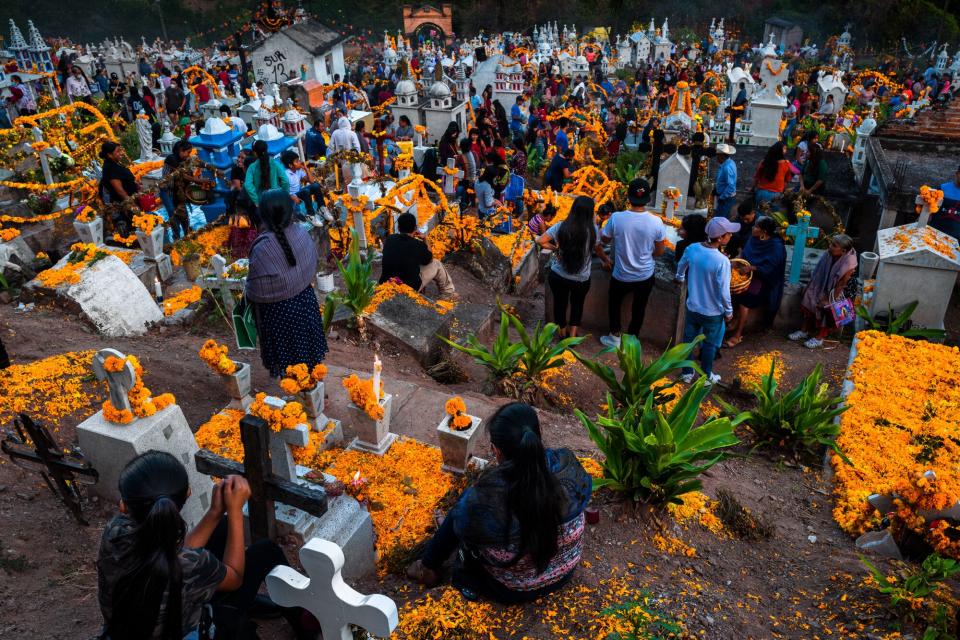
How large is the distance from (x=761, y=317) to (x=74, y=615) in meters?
6.97

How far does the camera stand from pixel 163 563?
2.34 m

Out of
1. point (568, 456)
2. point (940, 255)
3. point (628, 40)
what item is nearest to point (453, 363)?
point (568, 456)

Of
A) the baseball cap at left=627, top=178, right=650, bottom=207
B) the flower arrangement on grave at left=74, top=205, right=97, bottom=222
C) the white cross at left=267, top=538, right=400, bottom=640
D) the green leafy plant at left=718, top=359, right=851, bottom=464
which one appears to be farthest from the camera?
the flower arrangement on grave at left=74, top=205, right=97, bottom=222

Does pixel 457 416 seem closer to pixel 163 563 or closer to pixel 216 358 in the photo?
pixel 216 358

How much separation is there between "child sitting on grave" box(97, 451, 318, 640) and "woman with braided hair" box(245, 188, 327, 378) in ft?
6.79

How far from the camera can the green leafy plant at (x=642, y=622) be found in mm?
3041

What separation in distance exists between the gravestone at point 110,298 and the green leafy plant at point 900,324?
24.0 ft

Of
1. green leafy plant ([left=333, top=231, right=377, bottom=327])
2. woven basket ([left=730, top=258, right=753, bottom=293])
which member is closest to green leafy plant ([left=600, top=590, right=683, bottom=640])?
green leafy plant ([left=333, top=231, right=377, bottom=327])

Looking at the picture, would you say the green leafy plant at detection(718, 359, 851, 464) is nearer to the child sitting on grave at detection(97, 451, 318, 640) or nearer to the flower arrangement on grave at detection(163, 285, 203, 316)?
the child sitting on grave at detection(97, 451, 318, 640)

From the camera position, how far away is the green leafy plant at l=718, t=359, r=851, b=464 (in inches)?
201

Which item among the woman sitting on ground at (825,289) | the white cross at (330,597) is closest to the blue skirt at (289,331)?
the white cross at (330,597)

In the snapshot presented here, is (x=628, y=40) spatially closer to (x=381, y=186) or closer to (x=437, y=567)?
(x=381, y=186)

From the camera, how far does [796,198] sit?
8.63 metres

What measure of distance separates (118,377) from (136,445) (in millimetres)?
389
